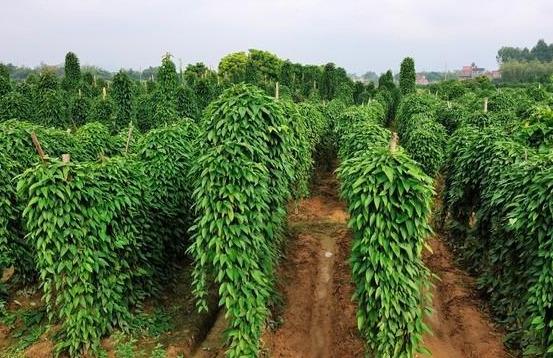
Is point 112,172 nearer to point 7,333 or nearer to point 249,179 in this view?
point 249,179

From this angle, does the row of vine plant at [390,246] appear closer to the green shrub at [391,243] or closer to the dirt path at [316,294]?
the green shrub at [391,243]

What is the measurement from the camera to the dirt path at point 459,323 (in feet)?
22.1

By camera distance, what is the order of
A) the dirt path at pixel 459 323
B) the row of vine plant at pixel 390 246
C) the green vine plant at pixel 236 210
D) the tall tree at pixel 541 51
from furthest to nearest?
the tall tree at pixel 541 51
the dirt path at pixel 459 323
the green vine plant at pixel 236 210
the row of vine plant at pixel 390 246

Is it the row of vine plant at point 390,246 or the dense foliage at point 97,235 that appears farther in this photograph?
the dense foliage at point 97,235

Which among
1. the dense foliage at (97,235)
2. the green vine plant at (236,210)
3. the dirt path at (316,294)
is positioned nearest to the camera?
the green vine plant at (236,210)

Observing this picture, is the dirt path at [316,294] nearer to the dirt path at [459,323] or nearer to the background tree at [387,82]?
the dirt path at [459,323]

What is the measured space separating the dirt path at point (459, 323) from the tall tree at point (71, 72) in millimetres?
23868

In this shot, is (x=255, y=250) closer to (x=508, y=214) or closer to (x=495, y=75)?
(x=508, y=214)

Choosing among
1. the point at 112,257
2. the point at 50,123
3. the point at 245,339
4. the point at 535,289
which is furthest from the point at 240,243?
the point at 50,123

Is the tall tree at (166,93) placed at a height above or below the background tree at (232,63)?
below

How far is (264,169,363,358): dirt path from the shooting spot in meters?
6.84

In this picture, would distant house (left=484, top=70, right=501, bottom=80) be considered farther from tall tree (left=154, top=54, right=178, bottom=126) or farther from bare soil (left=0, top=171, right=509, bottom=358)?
bare soil (left=0, top=171, right=509, bottom=358)

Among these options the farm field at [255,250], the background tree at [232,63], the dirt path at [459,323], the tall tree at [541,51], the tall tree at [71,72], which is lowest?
the dirt path at [459,323]

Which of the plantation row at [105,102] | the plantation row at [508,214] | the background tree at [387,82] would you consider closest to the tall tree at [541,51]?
the background tree at [387,82]
